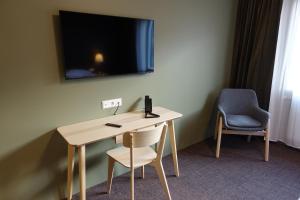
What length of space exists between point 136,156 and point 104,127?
0.39 m

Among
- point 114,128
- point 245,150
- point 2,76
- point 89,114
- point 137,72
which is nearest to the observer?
point 2,76

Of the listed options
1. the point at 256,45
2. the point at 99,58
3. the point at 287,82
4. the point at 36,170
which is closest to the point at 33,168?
the point at 36,170

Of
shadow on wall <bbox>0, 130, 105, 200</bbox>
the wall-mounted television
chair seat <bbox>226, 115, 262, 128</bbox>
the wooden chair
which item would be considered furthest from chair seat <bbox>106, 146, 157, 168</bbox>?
chair seat <bbox>226, 115, 262, 128</bbox>

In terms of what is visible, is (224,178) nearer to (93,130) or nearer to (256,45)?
(93,130)

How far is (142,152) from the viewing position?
6.66 ft

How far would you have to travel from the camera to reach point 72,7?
1771mm

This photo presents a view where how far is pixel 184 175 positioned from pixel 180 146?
1.96 ft

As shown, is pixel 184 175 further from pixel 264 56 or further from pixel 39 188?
pixel 264 56

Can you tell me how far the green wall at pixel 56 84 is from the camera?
162 cm

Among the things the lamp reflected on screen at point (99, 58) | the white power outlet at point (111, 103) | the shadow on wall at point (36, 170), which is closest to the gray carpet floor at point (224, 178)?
the shadow on wall at point (36, 170)

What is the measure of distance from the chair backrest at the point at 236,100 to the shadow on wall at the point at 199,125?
198 mm

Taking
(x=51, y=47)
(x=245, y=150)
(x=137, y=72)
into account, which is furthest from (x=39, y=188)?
(x=245, y=150)

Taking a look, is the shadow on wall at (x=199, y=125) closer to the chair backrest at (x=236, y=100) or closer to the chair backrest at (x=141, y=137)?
the chair backrest at (x=236, y=100)

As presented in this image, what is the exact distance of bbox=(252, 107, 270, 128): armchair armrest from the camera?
2631 millimetres
